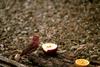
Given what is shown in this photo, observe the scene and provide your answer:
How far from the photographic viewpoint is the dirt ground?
9.22 ft

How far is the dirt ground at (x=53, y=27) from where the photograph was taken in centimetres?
281

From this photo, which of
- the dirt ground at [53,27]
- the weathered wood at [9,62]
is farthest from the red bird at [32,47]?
the weathered wood at [9,62]

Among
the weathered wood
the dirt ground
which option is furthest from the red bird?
the weathered wood

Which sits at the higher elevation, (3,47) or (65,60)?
(3,47)

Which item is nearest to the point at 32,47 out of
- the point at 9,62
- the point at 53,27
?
the point at 9,62

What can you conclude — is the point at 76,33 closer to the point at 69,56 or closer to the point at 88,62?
the point at 69,56

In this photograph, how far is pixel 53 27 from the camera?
357cm

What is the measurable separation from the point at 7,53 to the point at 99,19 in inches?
61.8

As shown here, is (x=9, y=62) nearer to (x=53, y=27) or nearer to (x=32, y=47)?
(x=32, y=47)

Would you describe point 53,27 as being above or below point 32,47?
above

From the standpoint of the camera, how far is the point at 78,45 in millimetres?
3031

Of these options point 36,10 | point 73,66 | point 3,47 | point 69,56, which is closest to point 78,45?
point 69,56

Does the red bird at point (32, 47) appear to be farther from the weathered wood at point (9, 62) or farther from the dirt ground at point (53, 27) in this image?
the weathered wood at point (9, 62)

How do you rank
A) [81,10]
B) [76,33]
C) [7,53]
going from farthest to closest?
[81,10], [76,33], [7,53]
